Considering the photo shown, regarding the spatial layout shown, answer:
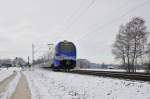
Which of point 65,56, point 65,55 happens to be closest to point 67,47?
point 65,55

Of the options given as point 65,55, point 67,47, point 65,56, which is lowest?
point 65,56

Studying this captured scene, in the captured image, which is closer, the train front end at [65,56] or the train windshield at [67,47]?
the train front end at [65,56]

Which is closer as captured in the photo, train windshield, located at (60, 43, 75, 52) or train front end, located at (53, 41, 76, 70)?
train front end, located at (53, 41, 76, 70)

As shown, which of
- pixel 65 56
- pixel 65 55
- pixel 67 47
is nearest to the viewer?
pixel 65 56

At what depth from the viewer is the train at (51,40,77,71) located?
38.2 m

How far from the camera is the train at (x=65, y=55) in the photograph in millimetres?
38156

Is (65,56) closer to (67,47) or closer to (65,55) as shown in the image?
(65,55)

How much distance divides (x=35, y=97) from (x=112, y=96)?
5.67 metres

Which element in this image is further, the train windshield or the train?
the train windshield

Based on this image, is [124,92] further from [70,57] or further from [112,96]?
[70,57]

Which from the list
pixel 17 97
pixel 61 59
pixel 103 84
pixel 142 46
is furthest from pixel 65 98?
pixel 142 46

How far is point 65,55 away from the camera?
38.3 meters

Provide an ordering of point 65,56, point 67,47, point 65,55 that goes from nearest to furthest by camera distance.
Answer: point 65,56
point 65,55
point 67,47

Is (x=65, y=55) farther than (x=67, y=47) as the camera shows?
No
